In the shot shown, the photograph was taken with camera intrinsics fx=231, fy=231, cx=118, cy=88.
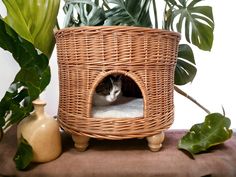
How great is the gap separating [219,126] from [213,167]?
0.48 ft

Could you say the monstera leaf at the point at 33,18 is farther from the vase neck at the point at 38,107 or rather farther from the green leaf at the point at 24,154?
the green leaf at the point at 24,154

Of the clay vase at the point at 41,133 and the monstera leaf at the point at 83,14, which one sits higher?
the monstera leaf at the point at 83,14

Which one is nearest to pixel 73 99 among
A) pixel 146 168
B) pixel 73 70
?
pixel 73 70

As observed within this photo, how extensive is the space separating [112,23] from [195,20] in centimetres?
32

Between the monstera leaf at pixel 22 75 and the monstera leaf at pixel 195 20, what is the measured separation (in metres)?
0.51

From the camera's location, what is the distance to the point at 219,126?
2.62 ft

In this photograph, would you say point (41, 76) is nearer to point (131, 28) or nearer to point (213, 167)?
point (131, 28)

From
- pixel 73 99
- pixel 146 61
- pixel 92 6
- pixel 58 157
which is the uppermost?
pixel 92 6

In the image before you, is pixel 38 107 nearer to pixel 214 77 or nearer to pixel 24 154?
pixel 24 154

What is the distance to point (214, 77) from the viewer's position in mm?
1241

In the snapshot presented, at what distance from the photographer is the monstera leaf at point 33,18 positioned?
785mm

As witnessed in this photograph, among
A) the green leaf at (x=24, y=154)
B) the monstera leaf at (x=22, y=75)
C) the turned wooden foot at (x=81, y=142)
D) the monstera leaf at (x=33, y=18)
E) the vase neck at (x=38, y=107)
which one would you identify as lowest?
the turned wooden foot at (x=81, y=142)

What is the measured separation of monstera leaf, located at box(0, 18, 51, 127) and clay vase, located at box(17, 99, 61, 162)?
3 cm

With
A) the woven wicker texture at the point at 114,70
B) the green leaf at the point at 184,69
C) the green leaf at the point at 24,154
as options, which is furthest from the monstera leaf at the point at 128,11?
the green leaf at the point at 24,154
